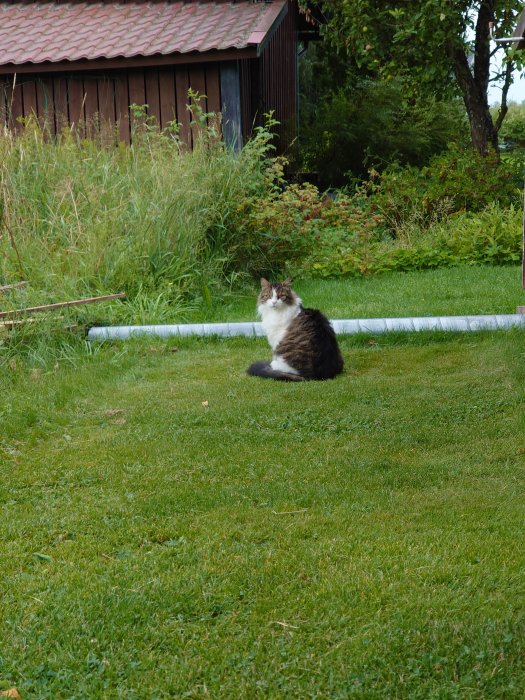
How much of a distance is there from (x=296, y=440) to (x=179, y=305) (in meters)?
3.93

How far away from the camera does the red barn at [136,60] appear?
13.6 metres

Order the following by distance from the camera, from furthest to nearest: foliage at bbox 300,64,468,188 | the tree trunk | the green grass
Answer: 1. foliage at bbox 300,64,468,188
2. the tree trunk
3. the green grass

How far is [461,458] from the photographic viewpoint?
15.8ft

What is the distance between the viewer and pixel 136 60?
13.6m

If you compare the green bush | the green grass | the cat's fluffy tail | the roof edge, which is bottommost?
the cat's fluffy tail

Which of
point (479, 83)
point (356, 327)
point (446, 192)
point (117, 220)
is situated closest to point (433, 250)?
point (446, 192)

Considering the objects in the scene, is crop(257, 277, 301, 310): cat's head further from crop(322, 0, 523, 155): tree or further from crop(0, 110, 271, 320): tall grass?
crop(322, 0, 523, 155): tree

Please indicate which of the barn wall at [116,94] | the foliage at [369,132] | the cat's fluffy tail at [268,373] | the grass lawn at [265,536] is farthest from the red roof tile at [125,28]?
the grass lawn at [265,536]

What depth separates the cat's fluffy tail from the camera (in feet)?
21.3

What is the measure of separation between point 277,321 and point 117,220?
293 centimetres

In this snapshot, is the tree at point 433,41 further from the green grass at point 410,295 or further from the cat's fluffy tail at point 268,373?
the cat's fluffy tail at point 268,373

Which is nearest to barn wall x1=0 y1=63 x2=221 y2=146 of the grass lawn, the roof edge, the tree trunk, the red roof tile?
the roof edge

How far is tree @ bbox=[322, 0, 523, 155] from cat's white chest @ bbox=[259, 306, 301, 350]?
9.04 meters

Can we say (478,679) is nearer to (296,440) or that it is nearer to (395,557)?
(395,557)
